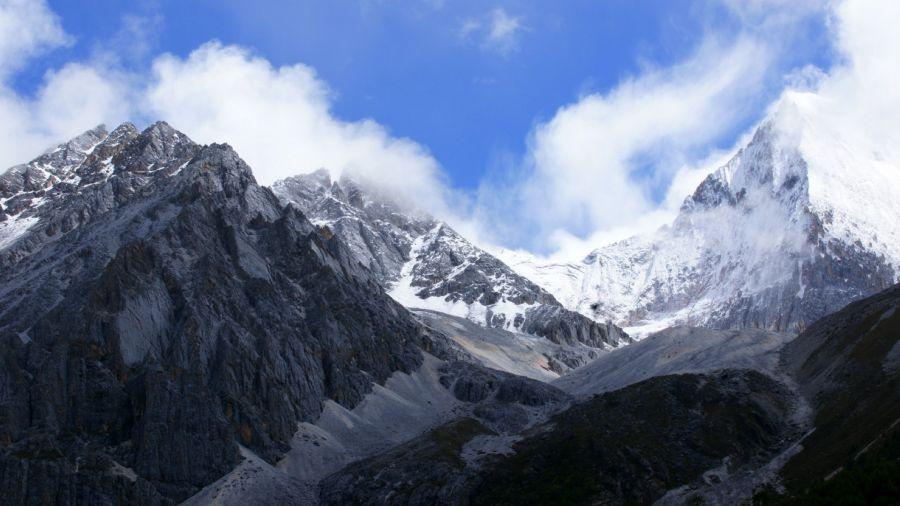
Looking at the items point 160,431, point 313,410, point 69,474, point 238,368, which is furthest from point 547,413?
point 69,474

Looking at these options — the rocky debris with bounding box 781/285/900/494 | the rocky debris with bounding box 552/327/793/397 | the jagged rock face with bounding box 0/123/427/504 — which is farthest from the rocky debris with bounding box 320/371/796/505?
the jagged rock face with bounding box 0/123/427/504

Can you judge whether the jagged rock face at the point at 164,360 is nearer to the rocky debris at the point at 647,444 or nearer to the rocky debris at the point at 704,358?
the rocky debris at the point at 647,444

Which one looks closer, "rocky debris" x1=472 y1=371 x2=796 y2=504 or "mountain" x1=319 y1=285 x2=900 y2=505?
"mountain" x1=319 y1=285 x2=900 y2=505

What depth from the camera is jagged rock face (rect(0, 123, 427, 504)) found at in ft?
407

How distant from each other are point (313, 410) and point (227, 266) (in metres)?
42.7

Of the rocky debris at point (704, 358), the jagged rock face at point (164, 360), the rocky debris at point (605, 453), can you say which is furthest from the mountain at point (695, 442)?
the jagged rock face at point (164, 360)

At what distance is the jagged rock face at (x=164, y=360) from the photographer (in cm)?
12406

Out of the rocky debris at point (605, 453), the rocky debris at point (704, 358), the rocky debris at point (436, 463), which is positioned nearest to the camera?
the rocky debris at point (605, 453)

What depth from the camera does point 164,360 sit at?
149 metres

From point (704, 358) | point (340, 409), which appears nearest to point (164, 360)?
point (340, 409)

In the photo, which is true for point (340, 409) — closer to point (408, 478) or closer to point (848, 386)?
point (408, 478)

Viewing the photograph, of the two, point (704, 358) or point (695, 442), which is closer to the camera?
point (695, 442)

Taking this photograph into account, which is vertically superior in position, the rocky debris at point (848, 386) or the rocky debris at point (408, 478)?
the rocky debris at point (408, 478)

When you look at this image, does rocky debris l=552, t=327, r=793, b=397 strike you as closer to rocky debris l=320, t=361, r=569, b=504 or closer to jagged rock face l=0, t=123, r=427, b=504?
rocky debris l=320, t=361, r=569, b=504
